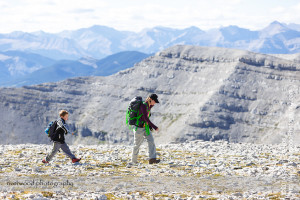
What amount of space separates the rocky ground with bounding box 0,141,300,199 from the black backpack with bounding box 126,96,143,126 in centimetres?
262

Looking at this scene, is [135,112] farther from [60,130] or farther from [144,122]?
[60,130]

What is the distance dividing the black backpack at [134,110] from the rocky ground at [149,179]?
2619 mm

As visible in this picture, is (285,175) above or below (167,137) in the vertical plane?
above

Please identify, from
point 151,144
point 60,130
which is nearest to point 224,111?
point 151,144

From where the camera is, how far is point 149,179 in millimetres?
15562

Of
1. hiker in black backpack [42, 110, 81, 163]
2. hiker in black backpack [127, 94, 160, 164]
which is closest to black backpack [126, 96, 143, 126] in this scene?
hiker in black backpack [127, 94, 160, 164]

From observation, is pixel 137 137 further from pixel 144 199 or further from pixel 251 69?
pixel 251 69

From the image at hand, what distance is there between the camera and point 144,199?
11938mm

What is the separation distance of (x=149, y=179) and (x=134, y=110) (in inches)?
171

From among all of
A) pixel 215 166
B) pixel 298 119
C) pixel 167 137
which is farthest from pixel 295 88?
pixel 215 166

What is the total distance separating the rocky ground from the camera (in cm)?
1241

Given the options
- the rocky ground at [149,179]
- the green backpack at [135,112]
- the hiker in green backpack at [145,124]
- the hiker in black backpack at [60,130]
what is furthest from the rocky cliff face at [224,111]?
the hiker in black backpack at [60,130]

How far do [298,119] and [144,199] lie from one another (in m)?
155

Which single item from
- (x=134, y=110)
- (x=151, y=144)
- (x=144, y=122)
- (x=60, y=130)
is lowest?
(x=151, y=144)
